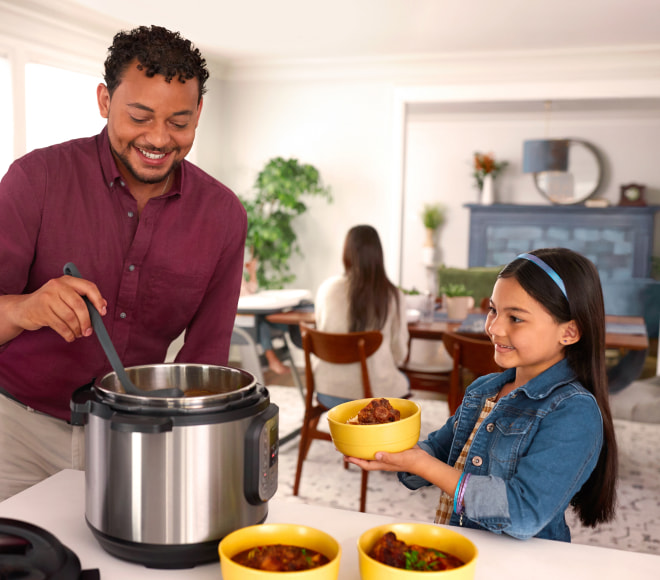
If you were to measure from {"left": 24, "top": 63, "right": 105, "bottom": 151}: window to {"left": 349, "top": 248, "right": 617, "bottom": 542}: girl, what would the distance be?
3.49m

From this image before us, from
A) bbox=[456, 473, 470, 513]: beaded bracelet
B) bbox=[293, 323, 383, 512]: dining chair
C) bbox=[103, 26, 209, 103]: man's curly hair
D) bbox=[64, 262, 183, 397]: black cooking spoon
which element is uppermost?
bbox=[103, 26, 209, 103]: man's curly hair

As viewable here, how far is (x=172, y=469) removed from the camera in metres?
0.84

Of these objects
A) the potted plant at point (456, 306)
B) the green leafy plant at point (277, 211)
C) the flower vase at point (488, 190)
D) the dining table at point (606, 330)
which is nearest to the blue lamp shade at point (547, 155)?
the flower vase at point (488, 190)

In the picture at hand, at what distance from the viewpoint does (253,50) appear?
5.23 meters

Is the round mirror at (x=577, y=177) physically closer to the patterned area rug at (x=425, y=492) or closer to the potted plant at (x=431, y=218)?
the potted plant at (x=431, y=218)

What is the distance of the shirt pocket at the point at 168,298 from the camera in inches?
55.4

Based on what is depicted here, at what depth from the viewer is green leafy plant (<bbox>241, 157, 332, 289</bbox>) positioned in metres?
5.33

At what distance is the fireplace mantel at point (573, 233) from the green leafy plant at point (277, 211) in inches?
142

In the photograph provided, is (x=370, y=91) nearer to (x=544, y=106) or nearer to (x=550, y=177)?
(x=544, y=106)

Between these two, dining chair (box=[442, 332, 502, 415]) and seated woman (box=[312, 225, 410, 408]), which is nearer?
dining chair (box=[442, 332, 502, 415])

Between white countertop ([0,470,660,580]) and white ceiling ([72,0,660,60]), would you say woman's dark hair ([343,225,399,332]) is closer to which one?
white ceiling ([72,0,660,60])

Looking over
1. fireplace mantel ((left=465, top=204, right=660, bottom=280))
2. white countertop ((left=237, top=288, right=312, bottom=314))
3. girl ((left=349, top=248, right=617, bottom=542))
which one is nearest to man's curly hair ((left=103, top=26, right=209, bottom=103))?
girl ((left=349, top=248, right=617, bottom=542))

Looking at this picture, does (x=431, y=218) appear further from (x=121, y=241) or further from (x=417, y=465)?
(x=417, y=465)

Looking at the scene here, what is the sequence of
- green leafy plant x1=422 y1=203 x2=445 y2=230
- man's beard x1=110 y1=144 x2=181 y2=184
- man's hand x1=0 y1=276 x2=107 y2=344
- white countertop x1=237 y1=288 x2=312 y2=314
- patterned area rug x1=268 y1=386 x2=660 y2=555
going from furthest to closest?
→ green leafy plant x1=422 y1=203 x2=445 y2=230 → white countertop x1=237 y1=288 x2=312 y2=314 → patterned area rug x1=268 y1=386 x2=660 y2=555 → man's beard x1=110 y1=144 x2=181 y2=184 → man's hand x1=0 y1=276 x2=107 y2=344
